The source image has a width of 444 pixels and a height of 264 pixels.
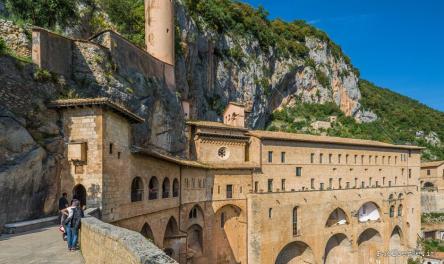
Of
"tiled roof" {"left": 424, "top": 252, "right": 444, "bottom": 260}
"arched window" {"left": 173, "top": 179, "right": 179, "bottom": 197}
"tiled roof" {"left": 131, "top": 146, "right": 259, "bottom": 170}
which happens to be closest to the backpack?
"tiled roof" {"left": 131, "top": 146, "right": 259, "bottom": 170}

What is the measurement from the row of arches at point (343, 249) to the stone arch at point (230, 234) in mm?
5473

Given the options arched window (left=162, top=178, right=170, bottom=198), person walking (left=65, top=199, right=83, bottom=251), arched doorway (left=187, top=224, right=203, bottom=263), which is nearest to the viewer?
person walking (left=65, top=199, right=83, bottom=251)

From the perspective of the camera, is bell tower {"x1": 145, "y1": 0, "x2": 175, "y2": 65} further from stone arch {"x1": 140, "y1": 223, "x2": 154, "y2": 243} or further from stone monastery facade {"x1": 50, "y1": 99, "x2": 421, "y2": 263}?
stone arch {"x1": 140, "y1": 223, "x2": 154, "y2": 243}

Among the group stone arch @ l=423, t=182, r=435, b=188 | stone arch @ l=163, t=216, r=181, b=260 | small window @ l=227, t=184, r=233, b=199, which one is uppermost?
small window @ l=227, t=184, r=233, b=199

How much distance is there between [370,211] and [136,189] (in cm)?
3755

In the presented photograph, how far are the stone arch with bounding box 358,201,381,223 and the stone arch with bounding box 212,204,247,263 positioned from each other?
2019cm

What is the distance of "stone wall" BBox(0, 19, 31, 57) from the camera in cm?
1762

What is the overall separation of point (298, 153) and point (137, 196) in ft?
77.2

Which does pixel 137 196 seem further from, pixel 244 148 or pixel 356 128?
pixel 356 128

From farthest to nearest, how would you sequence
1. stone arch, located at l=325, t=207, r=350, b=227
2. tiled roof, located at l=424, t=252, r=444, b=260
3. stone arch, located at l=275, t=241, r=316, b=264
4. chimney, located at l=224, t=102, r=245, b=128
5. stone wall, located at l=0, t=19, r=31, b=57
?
tiled roof, located at l=424, t=252, r=444, b=260 → stone arch, located at l=325, t=207, r=350, b=227 → chimney, located at l=224, t=102, r=245, b=128 → stone arch, located at l=275, t=241, r=316, b=264 → stone wall, located at l=0, t=19, r=31, b=57

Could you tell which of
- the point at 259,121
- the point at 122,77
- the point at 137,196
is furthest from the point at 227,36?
the point at 137,196

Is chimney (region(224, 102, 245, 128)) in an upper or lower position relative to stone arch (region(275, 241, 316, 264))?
upper

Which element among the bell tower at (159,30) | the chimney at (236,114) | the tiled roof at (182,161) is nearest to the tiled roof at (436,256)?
the tiled roof at (182,161)

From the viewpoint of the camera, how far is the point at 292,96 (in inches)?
3130
